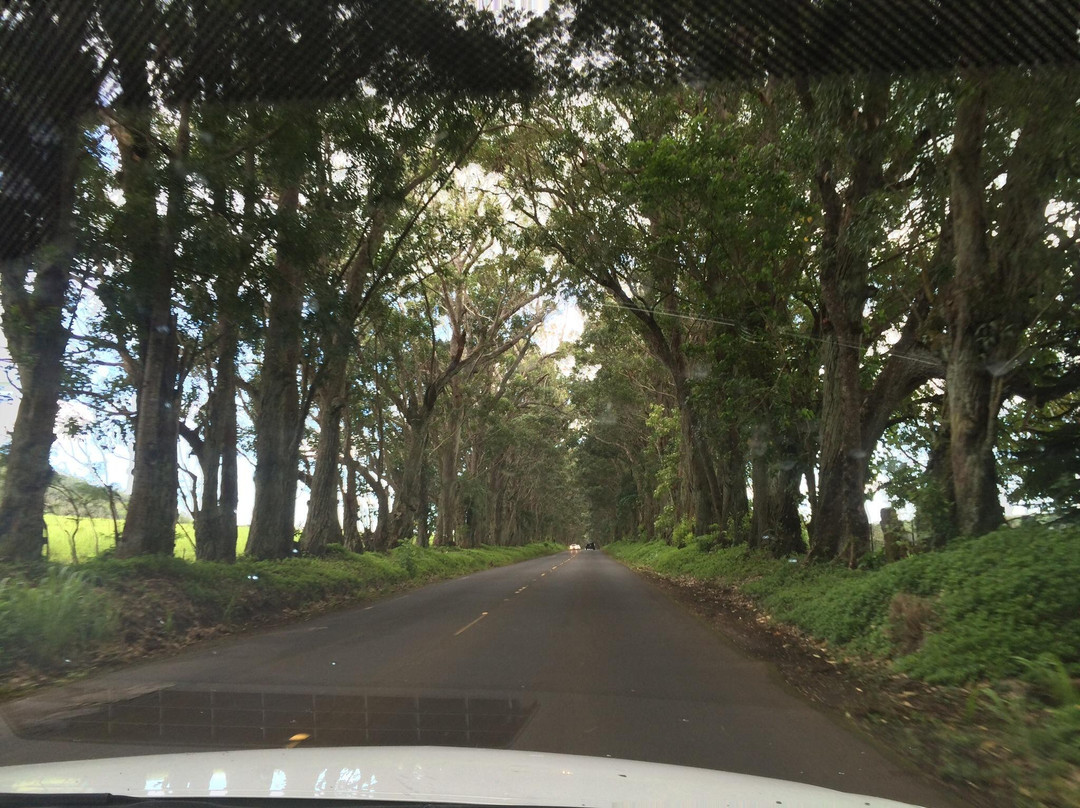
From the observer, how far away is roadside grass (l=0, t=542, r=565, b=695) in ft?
30.4

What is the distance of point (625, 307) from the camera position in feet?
72.6

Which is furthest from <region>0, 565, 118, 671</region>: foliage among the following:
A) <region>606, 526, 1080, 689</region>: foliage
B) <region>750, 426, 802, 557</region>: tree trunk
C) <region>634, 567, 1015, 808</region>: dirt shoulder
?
<region>750, 426, 802, 557</region>: tree trunk

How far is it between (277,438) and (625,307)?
9825mm

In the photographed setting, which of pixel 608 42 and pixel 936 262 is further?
pixel 936 262

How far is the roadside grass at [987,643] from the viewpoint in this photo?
5.47 metres

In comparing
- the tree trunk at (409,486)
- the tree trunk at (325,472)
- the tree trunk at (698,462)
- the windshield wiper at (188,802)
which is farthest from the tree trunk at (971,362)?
the tree trunk at (409,486)

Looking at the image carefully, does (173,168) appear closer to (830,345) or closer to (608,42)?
(608,42)

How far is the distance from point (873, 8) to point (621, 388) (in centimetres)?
2643

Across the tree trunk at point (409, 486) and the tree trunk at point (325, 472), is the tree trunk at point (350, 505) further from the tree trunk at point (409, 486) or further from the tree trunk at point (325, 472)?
the tree trunk at point (325, 472)

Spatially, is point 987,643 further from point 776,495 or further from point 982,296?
point 776,495

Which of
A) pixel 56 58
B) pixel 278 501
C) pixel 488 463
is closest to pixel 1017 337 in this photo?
pixel 56 58

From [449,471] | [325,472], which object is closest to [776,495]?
[325,472]

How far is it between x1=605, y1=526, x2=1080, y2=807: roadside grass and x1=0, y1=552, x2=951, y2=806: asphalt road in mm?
666

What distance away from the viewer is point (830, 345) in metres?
15.7
